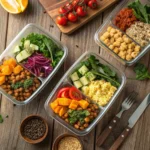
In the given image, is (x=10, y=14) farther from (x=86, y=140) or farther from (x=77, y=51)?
(x=86, y=140)

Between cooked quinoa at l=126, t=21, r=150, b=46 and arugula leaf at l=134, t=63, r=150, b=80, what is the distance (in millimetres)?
158

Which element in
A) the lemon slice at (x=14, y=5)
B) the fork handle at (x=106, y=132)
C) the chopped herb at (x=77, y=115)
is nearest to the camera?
the chopped herb at (x=77, y=115)

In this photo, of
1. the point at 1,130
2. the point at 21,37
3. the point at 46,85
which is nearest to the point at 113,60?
the point at 46,85

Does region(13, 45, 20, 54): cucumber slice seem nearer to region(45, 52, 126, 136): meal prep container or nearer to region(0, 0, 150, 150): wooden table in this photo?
region(0, 0, 150, 150): wooden table

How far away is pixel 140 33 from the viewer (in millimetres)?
2508

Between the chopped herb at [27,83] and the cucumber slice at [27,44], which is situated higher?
the cucumber slice at [27,44]

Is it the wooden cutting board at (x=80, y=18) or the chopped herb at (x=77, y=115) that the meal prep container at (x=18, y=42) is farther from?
the chopped herb at (x=77, y=115)

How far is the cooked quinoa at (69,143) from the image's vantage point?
2492 millimetres

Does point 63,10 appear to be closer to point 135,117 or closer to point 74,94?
point 74,94

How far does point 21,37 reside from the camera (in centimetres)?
259

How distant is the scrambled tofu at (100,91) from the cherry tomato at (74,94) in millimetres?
52

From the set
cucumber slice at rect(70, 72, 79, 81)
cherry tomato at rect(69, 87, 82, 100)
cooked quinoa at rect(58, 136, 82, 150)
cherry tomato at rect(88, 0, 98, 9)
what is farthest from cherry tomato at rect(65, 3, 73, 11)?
cooked quinoa at rect(58, 136, 82, 150)

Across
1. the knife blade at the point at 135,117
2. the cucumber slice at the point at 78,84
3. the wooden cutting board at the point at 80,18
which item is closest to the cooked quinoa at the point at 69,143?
the knife blade at the point at 135,117

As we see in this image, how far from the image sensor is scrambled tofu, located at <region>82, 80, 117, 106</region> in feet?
8.03
